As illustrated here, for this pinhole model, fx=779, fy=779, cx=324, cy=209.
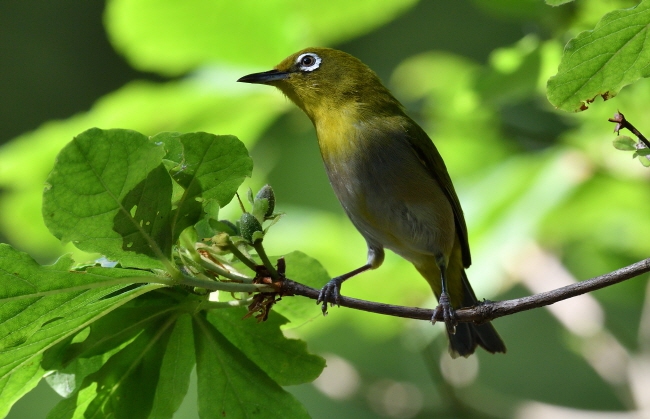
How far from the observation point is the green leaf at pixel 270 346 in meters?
2.13

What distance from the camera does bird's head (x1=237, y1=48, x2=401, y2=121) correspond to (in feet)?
12.3

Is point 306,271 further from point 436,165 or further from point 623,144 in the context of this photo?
point 436,165

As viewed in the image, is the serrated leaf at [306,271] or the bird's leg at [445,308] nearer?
the serrated leaf at [306,271]

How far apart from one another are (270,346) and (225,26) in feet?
5.14

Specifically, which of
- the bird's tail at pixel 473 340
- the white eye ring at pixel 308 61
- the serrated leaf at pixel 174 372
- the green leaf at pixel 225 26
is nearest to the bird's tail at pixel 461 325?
the bird's tail at pixel 473 340

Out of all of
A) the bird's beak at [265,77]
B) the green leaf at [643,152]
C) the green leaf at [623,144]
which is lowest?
the bird's beak at [265,77]

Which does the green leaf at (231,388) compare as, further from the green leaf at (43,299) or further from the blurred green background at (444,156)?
the blurred green background at (444,156)

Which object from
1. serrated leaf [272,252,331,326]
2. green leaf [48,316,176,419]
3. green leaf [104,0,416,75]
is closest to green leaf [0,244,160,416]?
green leaf [48,316,176,419]

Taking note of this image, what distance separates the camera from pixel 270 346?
2.16 m

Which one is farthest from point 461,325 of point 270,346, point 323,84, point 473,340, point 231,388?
point 231,388

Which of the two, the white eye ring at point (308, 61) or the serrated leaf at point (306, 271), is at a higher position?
the white eye ring at point (308, 61)

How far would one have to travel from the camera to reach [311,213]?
392cm

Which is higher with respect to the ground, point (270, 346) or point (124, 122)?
point (124, 122)

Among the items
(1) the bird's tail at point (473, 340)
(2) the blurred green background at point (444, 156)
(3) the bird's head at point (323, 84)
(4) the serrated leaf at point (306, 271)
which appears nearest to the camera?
(4) the serrated leaf at point (306, 271)
